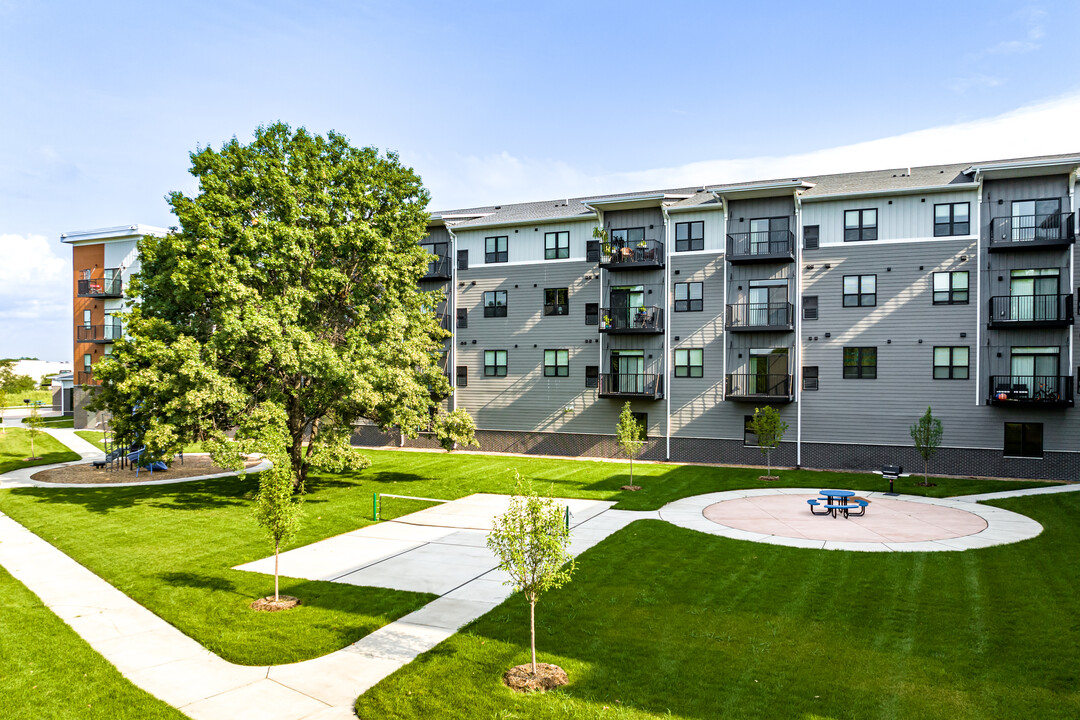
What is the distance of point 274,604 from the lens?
12.7 m

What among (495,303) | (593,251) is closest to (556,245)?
(593,251)

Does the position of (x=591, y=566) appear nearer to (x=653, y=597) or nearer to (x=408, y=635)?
(x=653, y=597)

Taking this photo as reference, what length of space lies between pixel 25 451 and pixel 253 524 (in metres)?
26.4

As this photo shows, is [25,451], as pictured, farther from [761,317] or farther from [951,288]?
[951,288]

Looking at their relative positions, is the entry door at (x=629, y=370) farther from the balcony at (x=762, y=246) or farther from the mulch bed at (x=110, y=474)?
the mulch bed at (x=110, y=474)

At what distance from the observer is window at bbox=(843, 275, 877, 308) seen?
32344 mm

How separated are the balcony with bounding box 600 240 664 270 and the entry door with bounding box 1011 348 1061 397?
17.1 meters

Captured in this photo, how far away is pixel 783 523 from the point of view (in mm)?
20359

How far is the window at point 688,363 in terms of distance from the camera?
35.5 meters

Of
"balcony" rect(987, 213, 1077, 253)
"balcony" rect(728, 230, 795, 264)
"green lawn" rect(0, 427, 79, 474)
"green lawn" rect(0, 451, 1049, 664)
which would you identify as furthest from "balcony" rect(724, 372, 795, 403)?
"green lawn" rect(0, 427, 79, 474)

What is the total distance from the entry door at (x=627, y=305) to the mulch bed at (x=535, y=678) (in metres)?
27.7

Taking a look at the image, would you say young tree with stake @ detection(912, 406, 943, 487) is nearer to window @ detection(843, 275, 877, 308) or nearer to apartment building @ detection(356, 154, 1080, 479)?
apartment building @ detection(356, 154, 1080, 479)

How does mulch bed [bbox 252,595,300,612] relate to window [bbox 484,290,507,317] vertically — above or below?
below

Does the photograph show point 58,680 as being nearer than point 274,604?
Yes
